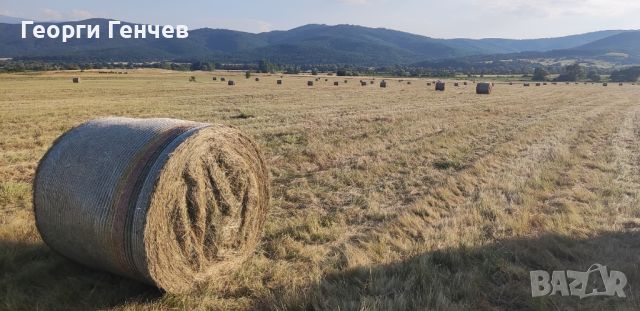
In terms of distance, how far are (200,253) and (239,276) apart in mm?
548

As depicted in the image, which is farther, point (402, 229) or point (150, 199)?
point (402, 229)

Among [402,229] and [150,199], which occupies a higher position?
[150,199]

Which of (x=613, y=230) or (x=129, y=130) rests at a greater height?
(x=129, y=130)

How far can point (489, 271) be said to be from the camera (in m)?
5.86

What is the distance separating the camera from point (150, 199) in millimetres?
4891

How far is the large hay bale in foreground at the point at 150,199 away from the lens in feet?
16.1

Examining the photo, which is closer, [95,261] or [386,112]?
[95,261]

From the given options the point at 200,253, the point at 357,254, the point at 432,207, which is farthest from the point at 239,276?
the point at 432,207

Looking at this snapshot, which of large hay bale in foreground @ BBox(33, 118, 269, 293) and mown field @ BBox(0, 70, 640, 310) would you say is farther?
mown field @ BBox(0, 70, 640, 310)

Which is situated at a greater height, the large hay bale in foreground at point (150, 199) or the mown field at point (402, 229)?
the large hay bale in foreground at point (150, 199)

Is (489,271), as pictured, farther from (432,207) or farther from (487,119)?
(487,119)

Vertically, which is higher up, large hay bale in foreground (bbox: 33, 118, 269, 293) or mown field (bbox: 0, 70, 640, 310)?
large hay bale in foreground (bbox: 33, 118, 269, 293)

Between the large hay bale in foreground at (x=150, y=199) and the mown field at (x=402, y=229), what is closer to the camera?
the large hay bale in foreground at (x=150, y=199)

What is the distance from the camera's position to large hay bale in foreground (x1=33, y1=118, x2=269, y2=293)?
16.1 ft
